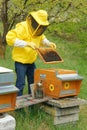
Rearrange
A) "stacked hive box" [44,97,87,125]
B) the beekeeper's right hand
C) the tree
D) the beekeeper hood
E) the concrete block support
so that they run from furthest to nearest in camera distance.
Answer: the tree → the beekeeper hood → the beekeeper's right hand → "stacked hive box" [44,97,87,125] → the concrete block support

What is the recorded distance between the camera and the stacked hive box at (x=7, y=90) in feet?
15.2

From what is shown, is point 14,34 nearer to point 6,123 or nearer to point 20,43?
point 20,43

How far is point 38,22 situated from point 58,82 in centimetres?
103

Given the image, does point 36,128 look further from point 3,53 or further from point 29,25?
point 3,53

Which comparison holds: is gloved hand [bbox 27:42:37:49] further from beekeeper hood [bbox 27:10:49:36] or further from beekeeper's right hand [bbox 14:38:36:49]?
beekeeper hood [bbox 27:10:49:36]

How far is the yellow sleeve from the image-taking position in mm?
5859


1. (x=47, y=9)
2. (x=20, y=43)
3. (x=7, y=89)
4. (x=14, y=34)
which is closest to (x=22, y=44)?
(x=20, y=43)

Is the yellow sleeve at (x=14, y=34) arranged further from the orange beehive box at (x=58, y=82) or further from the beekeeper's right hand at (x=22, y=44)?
the orange beehive box at (x=58, y=82)

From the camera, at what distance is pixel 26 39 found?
19.7 ft

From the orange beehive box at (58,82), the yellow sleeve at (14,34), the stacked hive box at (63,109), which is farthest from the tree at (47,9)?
the stacked hive box at (63,109)

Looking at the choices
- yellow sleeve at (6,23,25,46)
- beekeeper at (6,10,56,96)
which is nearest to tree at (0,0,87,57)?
beekeeper at (6,10,56,96)

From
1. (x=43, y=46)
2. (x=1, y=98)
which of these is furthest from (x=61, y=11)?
(x=1, y=98)

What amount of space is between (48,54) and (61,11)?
6246 millimetres

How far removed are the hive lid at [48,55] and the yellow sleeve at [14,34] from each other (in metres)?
0.40
